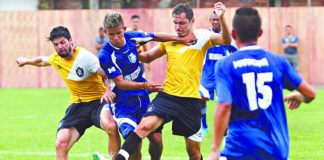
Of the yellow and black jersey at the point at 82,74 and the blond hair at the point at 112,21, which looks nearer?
the blond hair at the point at 112,21

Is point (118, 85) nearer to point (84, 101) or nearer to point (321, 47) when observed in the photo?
point (84, 101)

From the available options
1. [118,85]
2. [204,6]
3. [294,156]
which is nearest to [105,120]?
[118,85]

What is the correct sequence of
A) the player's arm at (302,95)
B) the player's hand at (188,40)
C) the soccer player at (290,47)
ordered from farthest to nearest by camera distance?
the soccer player at (290,47) → the player's hand at (188,40) → the player's arm at (302,95)

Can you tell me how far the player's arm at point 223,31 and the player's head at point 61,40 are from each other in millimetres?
1664

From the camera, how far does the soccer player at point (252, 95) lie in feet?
20.4

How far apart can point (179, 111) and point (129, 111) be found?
23.1 inches

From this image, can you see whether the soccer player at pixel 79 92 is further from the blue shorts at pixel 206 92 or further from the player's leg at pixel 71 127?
the blue shorts at pixel 206 92

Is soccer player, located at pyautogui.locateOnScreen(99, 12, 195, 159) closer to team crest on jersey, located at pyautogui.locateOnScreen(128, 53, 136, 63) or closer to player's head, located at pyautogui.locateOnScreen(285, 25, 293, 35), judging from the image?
team crest on jersey, located at pyautogui.locateOnScreen(128, 53, 136, 63)

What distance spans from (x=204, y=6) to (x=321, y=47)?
5.37 m

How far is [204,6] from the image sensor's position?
104 feet

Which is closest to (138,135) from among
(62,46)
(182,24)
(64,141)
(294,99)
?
(64,141)

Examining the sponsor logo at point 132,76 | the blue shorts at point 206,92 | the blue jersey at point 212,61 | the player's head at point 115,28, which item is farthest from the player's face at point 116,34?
→ the blue jersey at point 212,61

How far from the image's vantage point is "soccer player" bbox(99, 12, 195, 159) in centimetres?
910

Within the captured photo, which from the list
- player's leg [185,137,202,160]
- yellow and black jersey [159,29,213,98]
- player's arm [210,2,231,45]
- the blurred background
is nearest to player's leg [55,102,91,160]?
yellow and black jersey [159,29,213,98]
